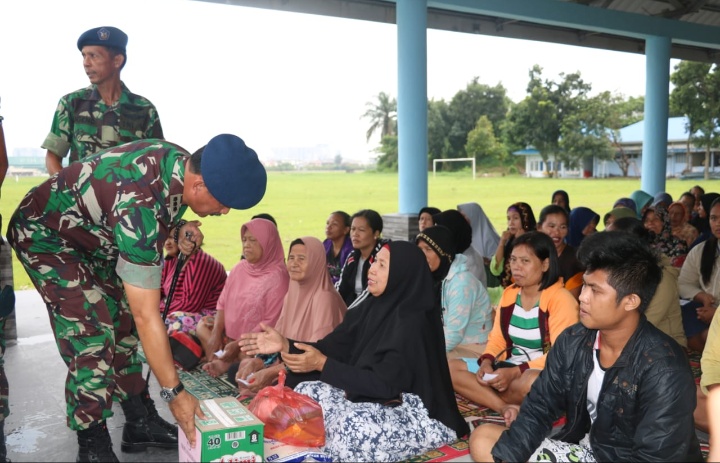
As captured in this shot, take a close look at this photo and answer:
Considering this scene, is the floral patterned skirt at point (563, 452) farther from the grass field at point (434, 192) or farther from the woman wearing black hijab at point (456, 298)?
the grass field at point (434, 192)

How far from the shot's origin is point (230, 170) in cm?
178

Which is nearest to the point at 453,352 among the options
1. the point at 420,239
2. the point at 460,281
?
the point at 460,281

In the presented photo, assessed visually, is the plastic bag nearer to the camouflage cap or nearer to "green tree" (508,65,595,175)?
the camouflage cap

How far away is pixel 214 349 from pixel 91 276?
171cm

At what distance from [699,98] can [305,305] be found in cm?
1394

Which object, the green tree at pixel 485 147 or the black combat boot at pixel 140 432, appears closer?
the black combat boot at pixel 140 432

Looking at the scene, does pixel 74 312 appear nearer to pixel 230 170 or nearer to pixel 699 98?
pixel 230 170

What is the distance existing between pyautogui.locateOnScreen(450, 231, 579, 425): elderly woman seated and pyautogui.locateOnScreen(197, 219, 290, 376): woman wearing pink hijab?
1.31 metres

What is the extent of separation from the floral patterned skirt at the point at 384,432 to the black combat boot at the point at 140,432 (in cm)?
71

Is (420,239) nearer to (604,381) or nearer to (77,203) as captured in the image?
(604,381)

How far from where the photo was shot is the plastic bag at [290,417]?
2.33 meters

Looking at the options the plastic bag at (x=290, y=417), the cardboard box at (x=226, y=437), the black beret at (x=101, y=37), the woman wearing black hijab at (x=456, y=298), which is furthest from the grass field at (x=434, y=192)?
the cardboard box at (x=226, y=437)

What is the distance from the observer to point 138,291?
177cm

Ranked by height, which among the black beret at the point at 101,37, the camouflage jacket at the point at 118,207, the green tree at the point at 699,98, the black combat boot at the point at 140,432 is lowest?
the black combat boot at the point at 140,432
